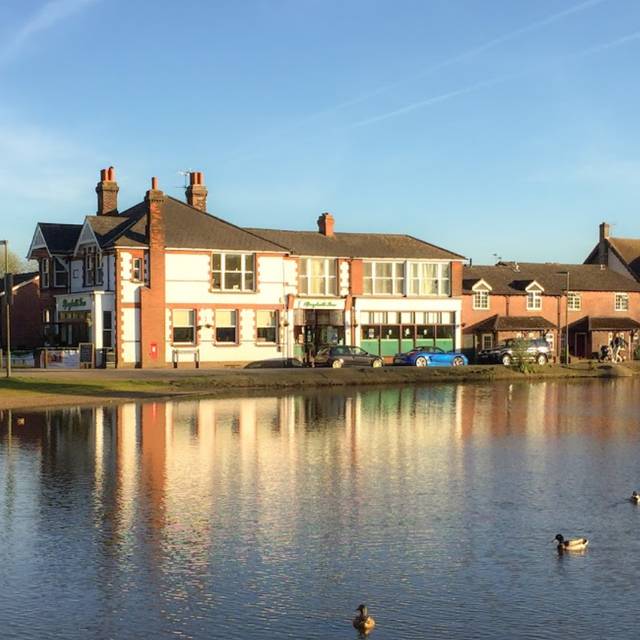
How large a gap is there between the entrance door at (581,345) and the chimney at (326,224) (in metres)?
24.1

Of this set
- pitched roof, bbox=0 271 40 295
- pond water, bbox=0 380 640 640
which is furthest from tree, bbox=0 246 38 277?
pond water, bbox=0 380 640 640

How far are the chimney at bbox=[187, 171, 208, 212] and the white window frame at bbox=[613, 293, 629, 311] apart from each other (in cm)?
3699

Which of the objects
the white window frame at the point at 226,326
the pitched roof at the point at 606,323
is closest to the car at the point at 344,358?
the white window frame at the point at 226,326

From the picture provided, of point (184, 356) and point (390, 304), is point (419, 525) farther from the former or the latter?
point (390, 304)

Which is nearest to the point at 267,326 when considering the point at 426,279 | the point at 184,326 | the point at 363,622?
the point at 184,326

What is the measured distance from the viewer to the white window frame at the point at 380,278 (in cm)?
7381

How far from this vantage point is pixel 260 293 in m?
67.5

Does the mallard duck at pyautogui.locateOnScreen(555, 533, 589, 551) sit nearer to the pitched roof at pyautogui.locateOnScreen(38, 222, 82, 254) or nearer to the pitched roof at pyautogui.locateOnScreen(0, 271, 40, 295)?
the pitched roof at pyautogui.locateOnScreen(38, 222, 82, 254)

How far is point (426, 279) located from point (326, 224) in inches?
337

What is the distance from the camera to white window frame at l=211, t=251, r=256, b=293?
65.9 meters

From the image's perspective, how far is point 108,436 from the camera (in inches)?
1225

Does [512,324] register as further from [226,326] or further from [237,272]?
[226,326]

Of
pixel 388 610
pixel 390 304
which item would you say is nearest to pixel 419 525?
pixel 388 610

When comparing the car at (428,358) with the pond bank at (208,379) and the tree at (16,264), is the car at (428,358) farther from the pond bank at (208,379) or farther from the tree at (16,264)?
the tree at (16,264)
